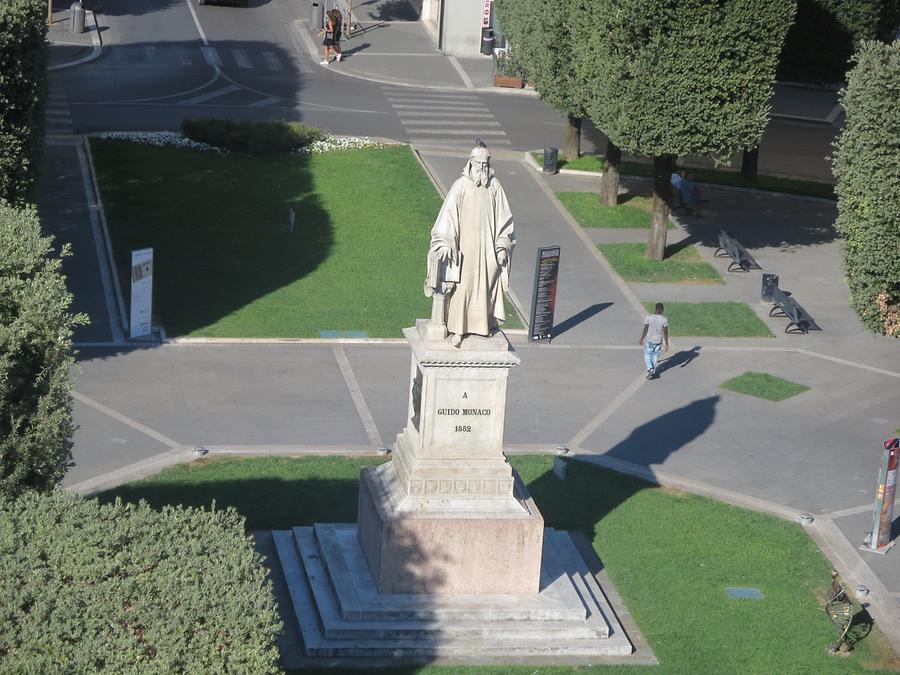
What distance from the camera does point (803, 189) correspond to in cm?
3888

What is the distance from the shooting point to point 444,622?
631 inches

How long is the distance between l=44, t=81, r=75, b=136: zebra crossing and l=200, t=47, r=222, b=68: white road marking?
7393 millimetres

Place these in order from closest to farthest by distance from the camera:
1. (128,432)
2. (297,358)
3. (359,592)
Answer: (359,592)
(128,432)
(297,358)

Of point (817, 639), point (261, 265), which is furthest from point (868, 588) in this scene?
point (261, 265)

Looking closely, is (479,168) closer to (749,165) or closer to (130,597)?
(130,597)

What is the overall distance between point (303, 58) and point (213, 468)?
112ft

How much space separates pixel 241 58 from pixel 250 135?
13823 mm

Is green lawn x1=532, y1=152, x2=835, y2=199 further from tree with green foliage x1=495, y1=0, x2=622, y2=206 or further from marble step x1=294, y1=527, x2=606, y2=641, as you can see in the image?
marble step x1=294, y1=527, x2=606, y2=641

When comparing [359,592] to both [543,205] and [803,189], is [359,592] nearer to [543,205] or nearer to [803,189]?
[543,205]

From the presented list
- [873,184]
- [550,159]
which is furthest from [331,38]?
[873,184]

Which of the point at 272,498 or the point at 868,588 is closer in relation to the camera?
Result: the point at 868,588

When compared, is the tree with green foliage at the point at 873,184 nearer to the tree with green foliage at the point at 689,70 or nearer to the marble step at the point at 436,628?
the tree with green foliage at the point at 689,70

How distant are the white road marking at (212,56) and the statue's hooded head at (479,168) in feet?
119

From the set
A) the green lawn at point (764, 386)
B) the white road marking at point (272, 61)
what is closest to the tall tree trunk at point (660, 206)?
the green lawn at point (764, 386)
